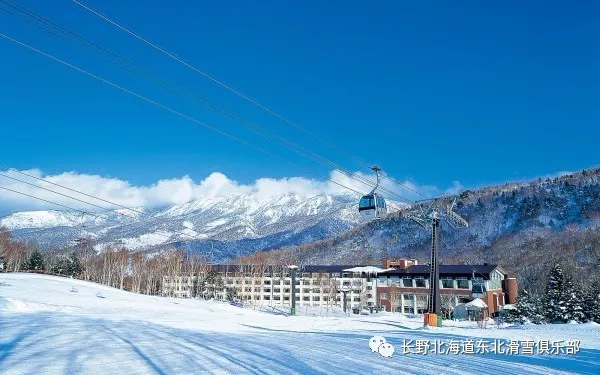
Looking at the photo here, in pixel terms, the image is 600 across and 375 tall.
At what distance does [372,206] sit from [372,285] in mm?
72155

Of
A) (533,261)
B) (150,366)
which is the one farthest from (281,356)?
(533,261)

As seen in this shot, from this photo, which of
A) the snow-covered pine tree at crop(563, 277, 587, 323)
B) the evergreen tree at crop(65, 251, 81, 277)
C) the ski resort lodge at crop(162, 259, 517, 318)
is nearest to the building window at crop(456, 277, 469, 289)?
the ski resort lodge at crop(162, 259, 517, 318)

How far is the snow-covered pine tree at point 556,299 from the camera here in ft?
133

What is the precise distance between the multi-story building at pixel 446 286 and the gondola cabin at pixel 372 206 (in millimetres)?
46819

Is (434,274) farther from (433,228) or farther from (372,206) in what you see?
(372,206)

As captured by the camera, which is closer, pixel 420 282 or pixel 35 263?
pixel 420 282

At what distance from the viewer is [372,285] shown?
92.9 meters

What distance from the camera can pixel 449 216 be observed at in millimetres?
32688

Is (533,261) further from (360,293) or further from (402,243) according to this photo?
(402,243)

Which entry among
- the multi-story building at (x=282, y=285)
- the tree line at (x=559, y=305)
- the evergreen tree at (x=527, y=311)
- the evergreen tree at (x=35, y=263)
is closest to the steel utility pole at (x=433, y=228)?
the tree line at (x=559, y=305)

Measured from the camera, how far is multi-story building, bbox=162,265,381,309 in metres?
87.9

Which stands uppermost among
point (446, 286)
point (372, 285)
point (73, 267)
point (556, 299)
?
point (73, 267)

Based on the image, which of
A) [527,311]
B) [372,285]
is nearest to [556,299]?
[527,311]

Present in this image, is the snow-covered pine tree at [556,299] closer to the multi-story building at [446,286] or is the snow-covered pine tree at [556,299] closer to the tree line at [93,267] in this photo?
the multi-story building at [446,286]
